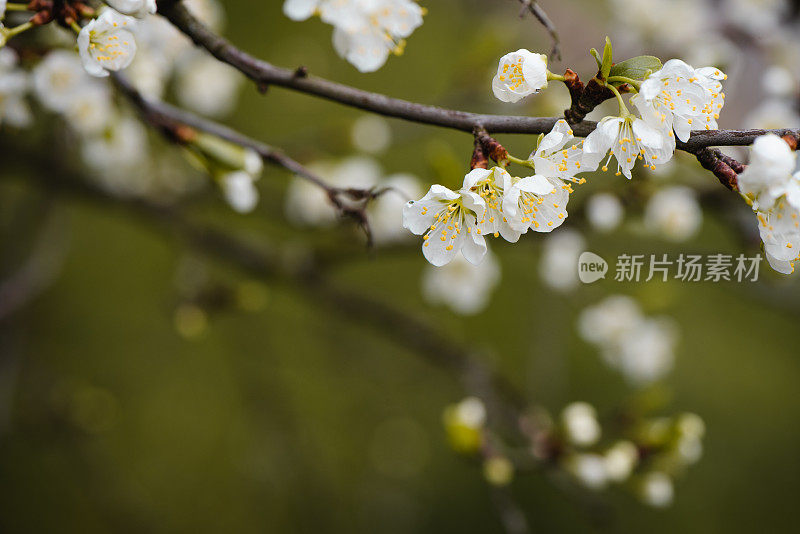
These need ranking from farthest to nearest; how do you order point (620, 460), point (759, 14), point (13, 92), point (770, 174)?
point (759, 14) < point (620, 460) < point (13, 92) < point (770, 174)

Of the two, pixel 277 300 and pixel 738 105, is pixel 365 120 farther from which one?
pixel 738 105

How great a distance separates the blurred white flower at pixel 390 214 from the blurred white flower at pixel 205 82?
1.95 feet

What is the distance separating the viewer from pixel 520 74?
49 centimetres

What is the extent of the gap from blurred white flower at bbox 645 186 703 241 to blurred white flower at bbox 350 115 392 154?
22.2 inches

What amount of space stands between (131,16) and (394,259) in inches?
67.6

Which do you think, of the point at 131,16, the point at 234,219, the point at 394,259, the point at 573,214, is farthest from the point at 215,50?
the point at 394,259

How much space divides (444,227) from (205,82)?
123cm

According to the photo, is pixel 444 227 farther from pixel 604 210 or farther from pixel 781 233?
pixel 604 210

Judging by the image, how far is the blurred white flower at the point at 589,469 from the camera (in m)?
0.84

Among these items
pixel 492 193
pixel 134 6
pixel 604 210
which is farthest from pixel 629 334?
pixel 134 6

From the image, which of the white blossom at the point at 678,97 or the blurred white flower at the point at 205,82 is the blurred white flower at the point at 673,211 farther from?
the blurred white flower at the point at 205,82

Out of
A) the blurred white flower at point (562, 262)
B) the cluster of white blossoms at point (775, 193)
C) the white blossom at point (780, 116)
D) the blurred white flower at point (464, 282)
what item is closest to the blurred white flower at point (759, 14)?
the white blossom at point (780, 116)

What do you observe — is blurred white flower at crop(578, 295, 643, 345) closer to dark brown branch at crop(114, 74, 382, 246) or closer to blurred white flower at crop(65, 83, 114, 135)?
dark brown branch at crop(114, 74, 382, 246)

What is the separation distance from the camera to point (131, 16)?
47 cm
